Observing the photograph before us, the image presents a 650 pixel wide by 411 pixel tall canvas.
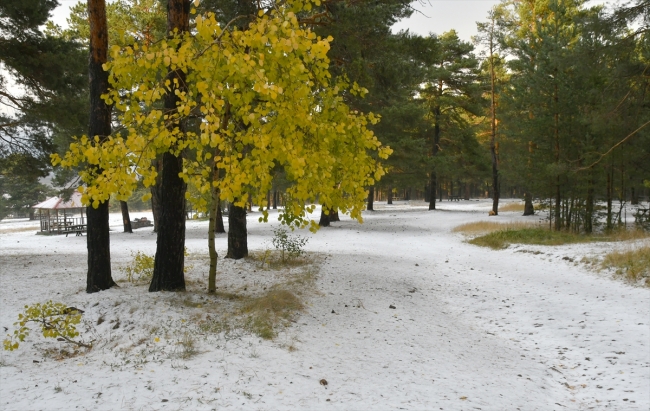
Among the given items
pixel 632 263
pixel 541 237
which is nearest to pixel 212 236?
pixel 632 263

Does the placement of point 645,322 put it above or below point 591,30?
below

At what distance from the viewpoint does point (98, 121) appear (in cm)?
667

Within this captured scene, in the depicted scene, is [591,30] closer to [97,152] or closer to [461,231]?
[461,231]

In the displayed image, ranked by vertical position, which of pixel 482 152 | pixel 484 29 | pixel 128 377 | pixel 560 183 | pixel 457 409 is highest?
pixel 484 29

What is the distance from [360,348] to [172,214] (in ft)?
12.1

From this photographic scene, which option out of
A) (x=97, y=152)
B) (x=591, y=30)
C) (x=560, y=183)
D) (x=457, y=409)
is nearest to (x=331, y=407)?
(x=457, y=409)

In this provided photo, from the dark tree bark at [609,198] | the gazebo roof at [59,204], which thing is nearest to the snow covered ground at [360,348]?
the dark tree bark at [609,198]

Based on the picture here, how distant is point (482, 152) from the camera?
32375 mm

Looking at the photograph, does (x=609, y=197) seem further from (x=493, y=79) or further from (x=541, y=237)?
(x=493, y=79)

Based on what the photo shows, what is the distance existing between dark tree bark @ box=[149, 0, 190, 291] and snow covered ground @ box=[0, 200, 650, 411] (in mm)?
358

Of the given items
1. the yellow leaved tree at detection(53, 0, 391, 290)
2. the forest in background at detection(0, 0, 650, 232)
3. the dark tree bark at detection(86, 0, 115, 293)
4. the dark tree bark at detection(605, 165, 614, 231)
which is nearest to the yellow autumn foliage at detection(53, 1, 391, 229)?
the yellow leaved tree at detection(53, 0, 391, 290)

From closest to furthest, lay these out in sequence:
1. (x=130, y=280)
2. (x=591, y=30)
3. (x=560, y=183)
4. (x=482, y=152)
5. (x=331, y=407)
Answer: (x=331, y=407), (x=130, y=280), (x=591, y=30), (x=560, y=183), (x=482, y=152)

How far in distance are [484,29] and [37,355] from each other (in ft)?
93.1

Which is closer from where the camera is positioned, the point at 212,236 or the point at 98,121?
the point at 212,236
